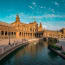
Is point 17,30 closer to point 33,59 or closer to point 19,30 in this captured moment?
point 19,30

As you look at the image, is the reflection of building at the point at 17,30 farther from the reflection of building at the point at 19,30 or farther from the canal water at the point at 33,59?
the canal water at the point at 33,59

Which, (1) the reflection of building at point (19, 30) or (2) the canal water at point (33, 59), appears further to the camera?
(1) the reflection of building at point (19, 30)

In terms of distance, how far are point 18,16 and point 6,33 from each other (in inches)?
1422

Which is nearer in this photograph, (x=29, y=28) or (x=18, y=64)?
(x=18, y=64)

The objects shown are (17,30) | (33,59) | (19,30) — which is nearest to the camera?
(33,59)

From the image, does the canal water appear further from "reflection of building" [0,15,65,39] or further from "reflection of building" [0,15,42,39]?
"reflection of building" [0,15,42,39]

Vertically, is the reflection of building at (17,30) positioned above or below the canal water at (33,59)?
above

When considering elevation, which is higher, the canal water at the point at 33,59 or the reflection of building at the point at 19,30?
the reflection of building at the point at 19,30

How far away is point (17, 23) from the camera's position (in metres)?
80.1

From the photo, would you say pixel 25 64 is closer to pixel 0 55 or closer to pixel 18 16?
pixel 0 55

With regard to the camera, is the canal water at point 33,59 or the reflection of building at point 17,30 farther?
the reflection of building at point 17,30

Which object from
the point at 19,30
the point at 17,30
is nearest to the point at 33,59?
the point at 17,30

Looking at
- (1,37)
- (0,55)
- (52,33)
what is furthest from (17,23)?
(0,55)

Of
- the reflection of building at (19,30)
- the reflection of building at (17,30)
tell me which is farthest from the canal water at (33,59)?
the reflection of building at (17,30)
